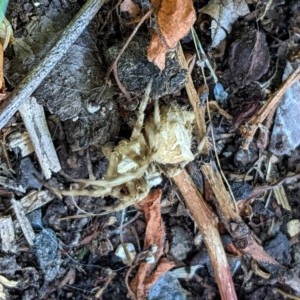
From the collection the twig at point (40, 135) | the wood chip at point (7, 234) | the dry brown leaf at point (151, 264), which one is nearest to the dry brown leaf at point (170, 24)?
the twig at point (40, 135)

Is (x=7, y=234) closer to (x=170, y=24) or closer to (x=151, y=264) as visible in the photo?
(x=151, y=264)

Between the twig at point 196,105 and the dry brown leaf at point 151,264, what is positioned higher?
the twig at point 196,105

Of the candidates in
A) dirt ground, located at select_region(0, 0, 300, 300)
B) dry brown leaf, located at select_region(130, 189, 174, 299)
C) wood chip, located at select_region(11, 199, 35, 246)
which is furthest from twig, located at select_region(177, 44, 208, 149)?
wood chip, located at select_region(11, 199, 35, 246)

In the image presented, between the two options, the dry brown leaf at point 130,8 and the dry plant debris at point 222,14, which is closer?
the dry brown leaf at point 130,8

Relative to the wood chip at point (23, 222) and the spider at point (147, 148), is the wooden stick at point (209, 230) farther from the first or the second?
the wood chip at point (23, 222)

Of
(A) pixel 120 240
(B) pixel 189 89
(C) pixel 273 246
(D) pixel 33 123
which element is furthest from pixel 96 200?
(C) pixel 273 246

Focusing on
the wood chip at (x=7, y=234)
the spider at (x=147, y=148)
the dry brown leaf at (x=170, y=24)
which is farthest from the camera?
the wood chip at (x=7, y=234)

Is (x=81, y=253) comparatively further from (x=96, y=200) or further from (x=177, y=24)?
(x=177, y=24)

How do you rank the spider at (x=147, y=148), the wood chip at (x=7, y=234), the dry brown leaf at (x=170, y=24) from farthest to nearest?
the wood chip at (x=7, y=234), the spider at (x=147, y=148), the dry brown leaf at (x=170, y=24)

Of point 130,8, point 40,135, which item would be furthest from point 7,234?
point 130,8
